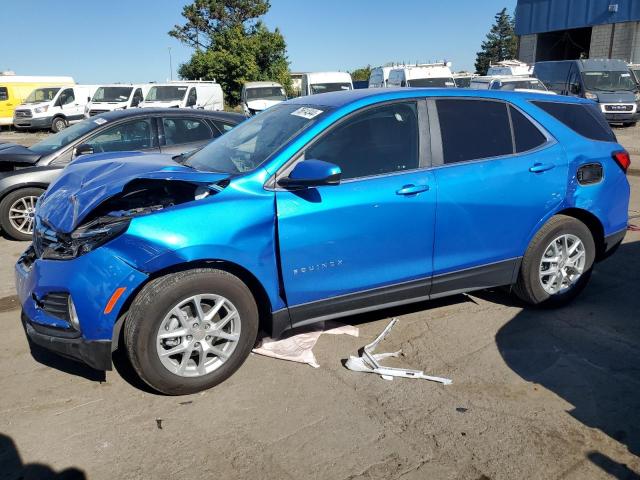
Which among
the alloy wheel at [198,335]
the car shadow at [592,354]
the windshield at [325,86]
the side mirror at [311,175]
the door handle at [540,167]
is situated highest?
the windshield at [325,86]

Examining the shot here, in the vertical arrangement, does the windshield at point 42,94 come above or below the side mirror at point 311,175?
above

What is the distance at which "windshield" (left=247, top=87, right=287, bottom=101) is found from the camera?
2180 cm

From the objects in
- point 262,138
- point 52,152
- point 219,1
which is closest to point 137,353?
point 262,138

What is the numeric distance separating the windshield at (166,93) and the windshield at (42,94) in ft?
24.3

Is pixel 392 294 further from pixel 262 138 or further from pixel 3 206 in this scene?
pixel 3 206

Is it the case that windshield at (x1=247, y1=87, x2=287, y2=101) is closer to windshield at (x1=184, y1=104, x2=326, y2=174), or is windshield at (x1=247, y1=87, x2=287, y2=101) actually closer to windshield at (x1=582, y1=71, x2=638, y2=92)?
windshield at (x1=582, y1=71, x2=638, y2=92)

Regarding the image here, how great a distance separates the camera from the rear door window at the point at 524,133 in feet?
13.6

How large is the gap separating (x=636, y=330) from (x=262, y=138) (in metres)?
3.14

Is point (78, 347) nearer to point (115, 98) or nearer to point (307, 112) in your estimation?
point (307, 112)

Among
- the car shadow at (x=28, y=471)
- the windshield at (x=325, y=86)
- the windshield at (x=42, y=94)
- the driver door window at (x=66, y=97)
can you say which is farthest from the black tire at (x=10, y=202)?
the windshield at (x=42, y=94)

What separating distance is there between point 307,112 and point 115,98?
68.2 feet

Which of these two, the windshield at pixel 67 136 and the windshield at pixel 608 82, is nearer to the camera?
the windshield at pixel 67 136

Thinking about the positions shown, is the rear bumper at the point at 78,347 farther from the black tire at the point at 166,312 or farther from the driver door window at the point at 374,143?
the driver door window at the point at 374,143

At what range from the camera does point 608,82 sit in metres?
20.1
